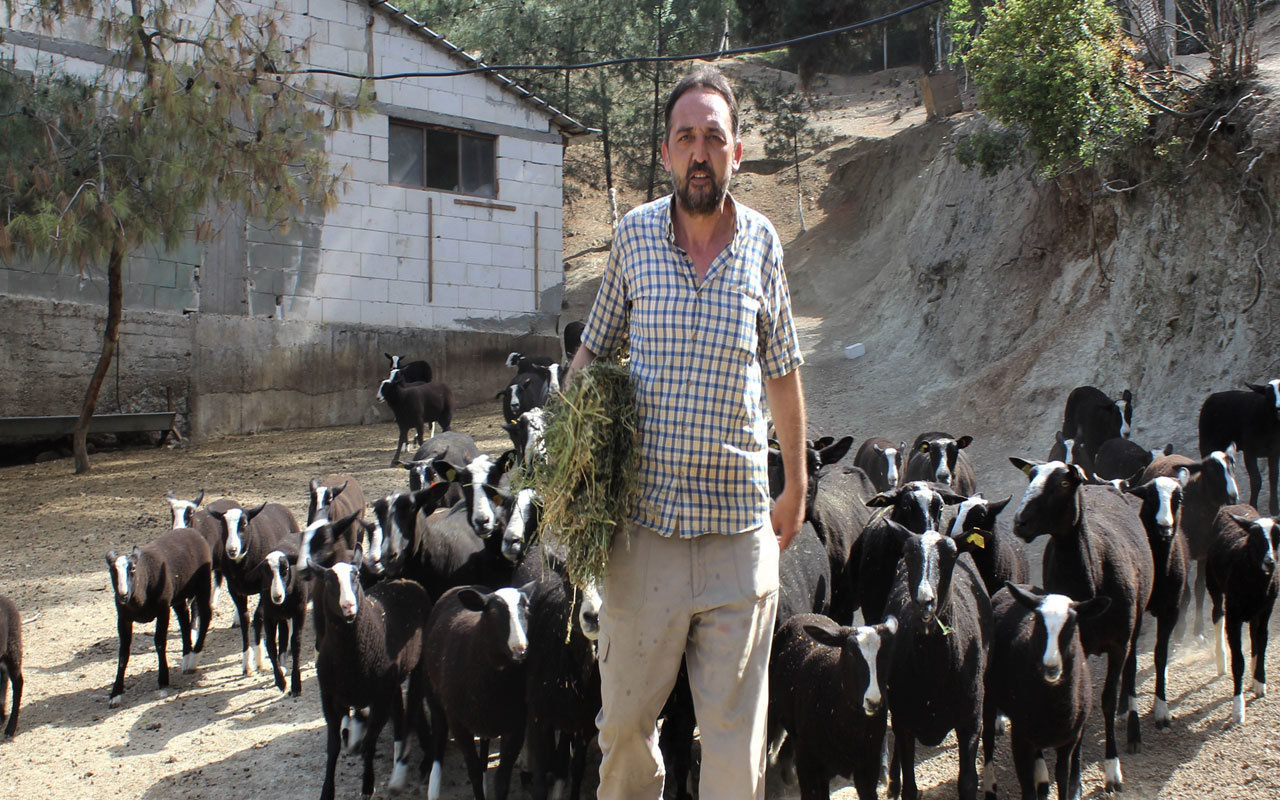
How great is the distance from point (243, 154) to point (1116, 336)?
11412 mm

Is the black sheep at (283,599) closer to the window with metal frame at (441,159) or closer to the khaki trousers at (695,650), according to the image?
the khaki trousers at (695,650)

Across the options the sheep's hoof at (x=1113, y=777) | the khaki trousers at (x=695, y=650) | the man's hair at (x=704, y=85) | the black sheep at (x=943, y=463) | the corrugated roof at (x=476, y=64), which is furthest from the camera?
the corrugated roof at (x=476, y=64)

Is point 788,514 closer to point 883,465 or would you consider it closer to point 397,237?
point 883,465

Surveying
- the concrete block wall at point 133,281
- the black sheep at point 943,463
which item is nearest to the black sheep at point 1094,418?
the black sheep at point 943,463

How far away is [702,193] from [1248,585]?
523 cm

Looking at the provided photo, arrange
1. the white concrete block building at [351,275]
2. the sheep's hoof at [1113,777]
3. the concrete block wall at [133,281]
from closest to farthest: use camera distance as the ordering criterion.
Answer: the sheep's hoof at [1113,777] < the concrete block wall at [133,281] < the white concrete block building at [351,275]

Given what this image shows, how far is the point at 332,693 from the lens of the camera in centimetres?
606

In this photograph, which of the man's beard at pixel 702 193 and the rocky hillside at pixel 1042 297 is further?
the rocky hillside at pixel 1042 297

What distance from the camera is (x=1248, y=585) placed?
6699 millimetres

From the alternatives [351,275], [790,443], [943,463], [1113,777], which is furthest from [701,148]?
[351,275]

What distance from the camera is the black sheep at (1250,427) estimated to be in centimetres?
964

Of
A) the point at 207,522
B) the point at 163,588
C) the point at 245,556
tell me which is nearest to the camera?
the point at 163,588

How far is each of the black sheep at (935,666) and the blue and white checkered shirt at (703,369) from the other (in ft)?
7.50

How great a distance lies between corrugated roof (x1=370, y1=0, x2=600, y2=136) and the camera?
18.8m
